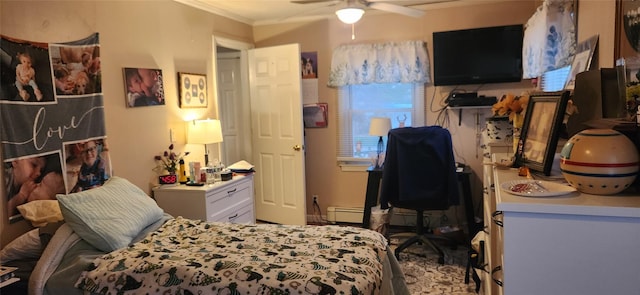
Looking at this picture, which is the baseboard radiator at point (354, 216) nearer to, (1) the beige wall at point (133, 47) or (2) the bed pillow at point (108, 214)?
(1) the beige wall at point (133, 47)

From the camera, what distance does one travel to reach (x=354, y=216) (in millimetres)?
4738

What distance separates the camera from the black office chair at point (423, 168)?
3.44m

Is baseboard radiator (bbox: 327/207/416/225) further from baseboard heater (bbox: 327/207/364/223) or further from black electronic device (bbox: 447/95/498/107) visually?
black electronic device (bbox: 447/95/498/107)

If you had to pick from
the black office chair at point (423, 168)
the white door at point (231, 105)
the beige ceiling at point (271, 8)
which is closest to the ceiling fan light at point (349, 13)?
the beige ceiling at point (271, 8)

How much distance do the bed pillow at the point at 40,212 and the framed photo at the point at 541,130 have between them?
7.76 feet

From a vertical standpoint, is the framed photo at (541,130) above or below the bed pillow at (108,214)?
above

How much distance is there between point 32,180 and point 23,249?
1.34ft

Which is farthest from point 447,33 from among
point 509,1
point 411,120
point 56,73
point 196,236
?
point 56,73

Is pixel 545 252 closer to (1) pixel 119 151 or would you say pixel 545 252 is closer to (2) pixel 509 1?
(1) pixel 119 151

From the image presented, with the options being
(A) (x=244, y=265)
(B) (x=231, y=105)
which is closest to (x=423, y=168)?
(A) (x=244, y=265)

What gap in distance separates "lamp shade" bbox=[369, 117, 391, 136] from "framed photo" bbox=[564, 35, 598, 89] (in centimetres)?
193

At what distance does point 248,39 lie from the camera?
4.82 meters

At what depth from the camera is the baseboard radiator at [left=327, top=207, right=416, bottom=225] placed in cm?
452

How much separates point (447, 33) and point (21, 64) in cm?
342
